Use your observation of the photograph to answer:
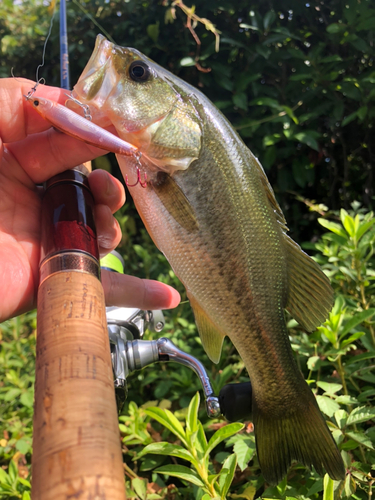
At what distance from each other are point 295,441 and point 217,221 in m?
0.66

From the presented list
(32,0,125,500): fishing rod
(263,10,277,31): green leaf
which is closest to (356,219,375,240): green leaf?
(32,0,125,500): fishing rod

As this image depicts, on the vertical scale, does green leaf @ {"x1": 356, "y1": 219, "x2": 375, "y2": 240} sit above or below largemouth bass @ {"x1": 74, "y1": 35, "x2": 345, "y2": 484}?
above

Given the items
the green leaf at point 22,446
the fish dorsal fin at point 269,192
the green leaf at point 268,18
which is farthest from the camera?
the green leaf at point 268,18

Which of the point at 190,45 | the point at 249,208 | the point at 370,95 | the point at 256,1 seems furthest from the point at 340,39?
the point at 249,208

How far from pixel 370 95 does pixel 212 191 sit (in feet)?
6.05

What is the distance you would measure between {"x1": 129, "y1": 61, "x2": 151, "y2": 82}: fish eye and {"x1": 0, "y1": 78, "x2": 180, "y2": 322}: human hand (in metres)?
0.21

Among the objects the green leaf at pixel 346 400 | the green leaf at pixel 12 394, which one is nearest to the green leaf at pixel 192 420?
the green leaf at pixel 346 400

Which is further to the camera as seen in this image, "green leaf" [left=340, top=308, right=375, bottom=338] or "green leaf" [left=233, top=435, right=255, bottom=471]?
"green leaf" [left=340, top=308, right=375, bottom=338]

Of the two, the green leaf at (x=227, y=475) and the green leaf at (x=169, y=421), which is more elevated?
the green leaf at (x=169, y=421)

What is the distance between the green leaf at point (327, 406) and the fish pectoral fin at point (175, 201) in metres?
0.74

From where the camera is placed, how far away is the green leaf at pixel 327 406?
48.4 inches

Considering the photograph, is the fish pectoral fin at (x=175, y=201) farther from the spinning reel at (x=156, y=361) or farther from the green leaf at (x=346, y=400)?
the green leaf at (x=346, y=400)

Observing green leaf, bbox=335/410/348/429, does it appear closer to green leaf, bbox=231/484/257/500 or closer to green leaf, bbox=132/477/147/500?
green leaf, bbox=231/484/257/500

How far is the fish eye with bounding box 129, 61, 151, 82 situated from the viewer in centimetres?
107
